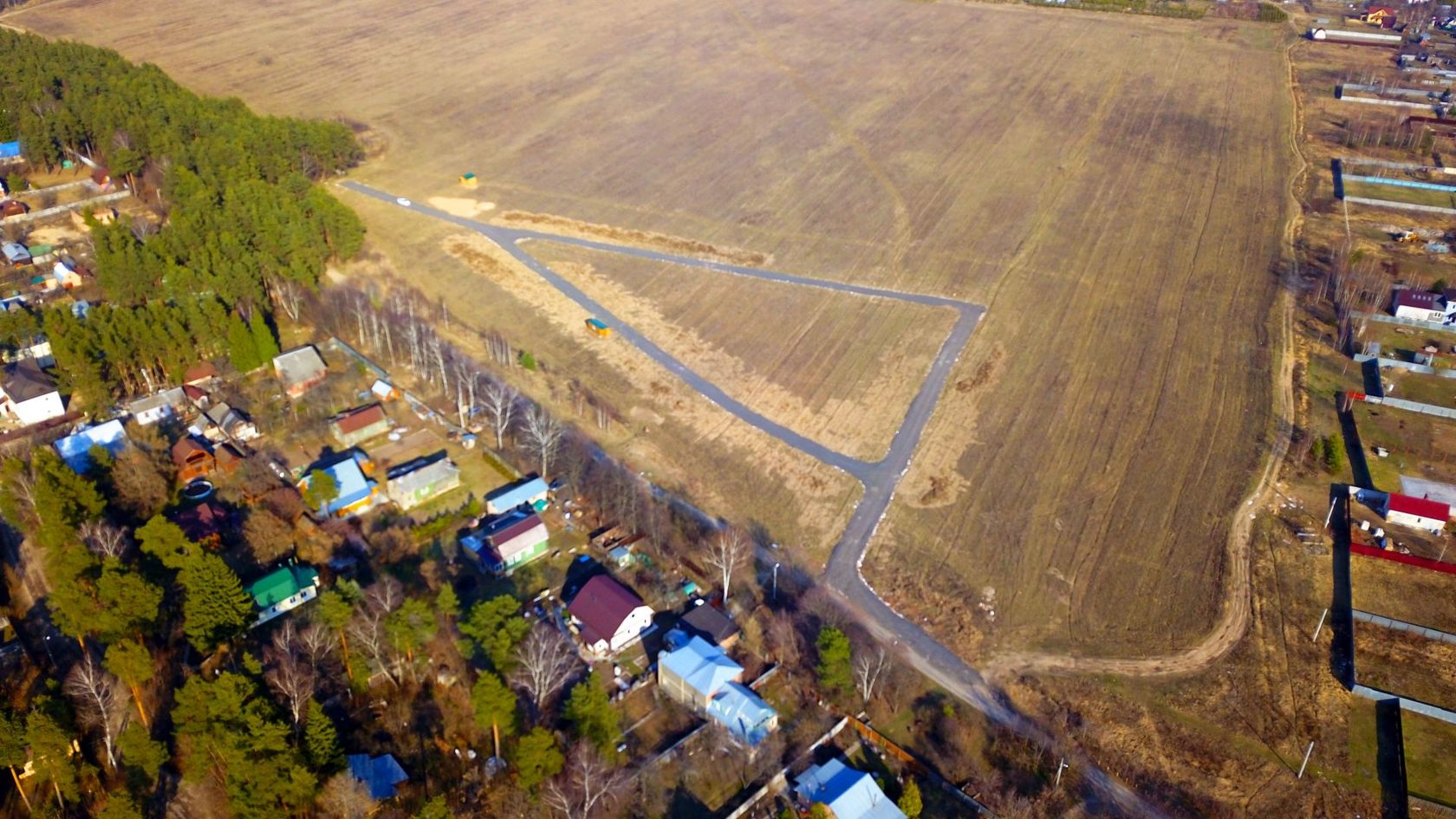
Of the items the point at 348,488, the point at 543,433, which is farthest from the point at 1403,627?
the point at 348,488

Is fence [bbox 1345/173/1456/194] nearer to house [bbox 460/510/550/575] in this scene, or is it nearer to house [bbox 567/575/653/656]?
house [bbox 567/575/653/656]

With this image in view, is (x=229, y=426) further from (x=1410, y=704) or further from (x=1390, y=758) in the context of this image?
(x=1410, y=704)

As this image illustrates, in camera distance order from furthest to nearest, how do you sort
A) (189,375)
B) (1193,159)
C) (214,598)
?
1. (1193,159)
2. (189,375)
3. (214,598)

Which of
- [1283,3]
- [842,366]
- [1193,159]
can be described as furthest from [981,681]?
[1283,3]

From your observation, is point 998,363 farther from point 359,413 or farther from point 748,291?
point 359,413

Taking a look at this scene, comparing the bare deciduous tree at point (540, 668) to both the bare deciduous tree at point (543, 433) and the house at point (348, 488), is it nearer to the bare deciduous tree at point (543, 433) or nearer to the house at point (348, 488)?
the bare deciduous tree at point (543, 433)

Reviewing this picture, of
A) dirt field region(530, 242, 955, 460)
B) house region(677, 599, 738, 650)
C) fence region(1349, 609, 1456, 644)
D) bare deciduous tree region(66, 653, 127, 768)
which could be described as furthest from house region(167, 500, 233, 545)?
fence region(1349, 609, 1456, 644)
